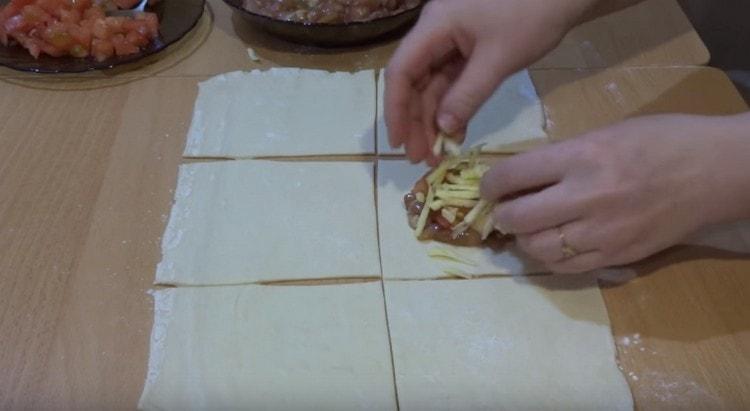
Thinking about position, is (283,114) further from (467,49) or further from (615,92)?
(615,92)

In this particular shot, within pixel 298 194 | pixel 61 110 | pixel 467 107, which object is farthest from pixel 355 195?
pixel 61 110

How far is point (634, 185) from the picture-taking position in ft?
3.54

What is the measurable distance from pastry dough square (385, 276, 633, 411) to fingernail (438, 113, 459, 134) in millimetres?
268

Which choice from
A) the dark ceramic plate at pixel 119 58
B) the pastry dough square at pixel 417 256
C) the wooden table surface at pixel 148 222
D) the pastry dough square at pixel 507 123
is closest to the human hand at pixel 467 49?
the pastry dough square at pixel 417 256

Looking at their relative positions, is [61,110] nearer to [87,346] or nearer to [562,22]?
[87,346]

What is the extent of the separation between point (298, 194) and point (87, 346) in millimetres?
468

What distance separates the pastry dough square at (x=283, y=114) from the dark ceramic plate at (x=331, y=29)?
10 cm

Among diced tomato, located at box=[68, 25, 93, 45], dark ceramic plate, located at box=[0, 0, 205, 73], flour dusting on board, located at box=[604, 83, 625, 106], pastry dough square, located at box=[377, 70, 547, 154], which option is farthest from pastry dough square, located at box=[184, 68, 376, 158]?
flour dusting on board, located at box=[604, 83, 625, 106]

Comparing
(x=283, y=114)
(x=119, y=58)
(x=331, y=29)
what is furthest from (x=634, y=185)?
(x=119, y=58)

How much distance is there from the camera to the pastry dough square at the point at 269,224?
51.8 inches

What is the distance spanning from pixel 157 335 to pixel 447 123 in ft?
1.97

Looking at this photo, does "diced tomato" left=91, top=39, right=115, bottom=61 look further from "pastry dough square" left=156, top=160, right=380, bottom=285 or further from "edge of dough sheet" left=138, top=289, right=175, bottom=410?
"edge of dough sheet" left=138, top=289, right=175, bottom=410

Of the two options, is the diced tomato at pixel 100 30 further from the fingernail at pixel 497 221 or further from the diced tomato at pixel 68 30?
the fingernail at pixel 497 221

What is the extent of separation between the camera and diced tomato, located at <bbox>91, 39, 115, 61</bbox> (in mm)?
1758
